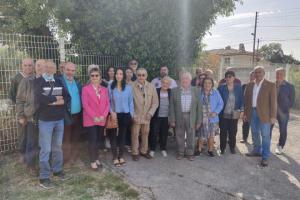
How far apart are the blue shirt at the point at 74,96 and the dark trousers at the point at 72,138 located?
181 mm

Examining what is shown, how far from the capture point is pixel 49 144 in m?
4.66

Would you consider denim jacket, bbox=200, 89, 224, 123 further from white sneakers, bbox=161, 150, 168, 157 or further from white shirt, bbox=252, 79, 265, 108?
white sneakers, bbox=161, 150, 168, 157

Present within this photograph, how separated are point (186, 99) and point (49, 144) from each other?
2803 millimetres

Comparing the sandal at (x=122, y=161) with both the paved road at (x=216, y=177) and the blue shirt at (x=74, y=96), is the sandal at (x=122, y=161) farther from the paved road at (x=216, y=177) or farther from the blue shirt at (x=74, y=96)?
the blue shirt at (x=74, y=96)

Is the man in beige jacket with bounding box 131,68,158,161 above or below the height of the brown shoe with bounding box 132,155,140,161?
above

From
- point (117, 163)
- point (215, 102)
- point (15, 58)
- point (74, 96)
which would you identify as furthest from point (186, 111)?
point (15, 58)

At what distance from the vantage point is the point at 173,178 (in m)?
5.02

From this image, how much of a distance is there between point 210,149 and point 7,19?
8.63m

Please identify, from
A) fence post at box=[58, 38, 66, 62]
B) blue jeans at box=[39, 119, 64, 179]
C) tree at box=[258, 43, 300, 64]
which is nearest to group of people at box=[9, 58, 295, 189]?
blue jeans at box=[39, 119, 64, 179]

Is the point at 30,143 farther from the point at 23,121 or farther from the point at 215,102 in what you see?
the point at 215,102

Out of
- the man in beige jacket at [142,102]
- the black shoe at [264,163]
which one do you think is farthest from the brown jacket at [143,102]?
the black shoe at [264,163]

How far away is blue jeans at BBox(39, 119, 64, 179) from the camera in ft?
14.9

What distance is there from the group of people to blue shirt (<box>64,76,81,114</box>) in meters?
0.02

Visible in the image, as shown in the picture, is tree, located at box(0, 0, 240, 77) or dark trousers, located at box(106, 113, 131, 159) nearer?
A: dark trousers, located at box(106, 113, 131, 159)
